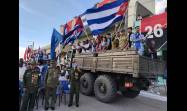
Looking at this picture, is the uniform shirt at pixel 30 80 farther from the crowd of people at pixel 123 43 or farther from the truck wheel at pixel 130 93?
the truck wheel at pixel 130 93

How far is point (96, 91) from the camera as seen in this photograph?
8.27 meters

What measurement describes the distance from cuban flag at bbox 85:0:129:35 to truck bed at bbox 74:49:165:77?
130 centimetres

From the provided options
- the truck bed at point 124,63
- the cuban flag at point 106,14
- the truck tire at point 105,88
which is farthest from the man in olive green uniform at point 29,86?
the cuban flag at point 106,14

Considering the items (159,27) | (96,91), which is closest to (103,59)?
(96,91)

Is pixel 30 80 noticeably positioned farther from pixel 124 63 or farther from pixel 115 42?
pixel 115 42

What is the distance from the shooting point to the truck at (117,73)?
7.07 m

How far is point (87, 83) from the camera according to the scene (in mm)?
8930

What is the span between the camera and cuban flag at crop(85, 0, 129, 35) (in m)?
8.45

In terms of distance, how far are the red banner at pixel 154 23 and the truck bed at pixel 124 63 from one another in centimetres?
829

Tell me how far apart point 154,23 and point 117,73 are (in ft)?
33.5

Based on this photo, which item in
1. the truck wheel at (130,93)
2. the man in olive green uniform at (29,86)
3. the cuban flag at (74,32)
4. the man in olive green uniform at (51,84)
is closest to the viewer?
the man in olive green uniform at (29,86)

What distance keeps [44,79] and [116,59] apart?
2702mm
